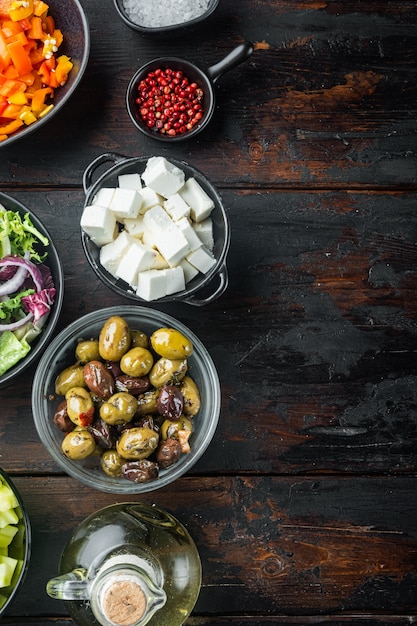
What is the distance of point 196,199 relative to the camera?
4.85 feet

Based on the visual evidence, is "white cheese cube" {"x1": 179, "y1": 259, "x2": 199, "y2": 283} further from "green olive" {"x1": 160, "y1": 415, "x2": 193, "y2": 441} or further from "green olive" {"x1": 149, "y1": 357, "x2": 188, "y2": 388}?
"green olive" {"x1": 160, "y1": 415, "x2": 193, "y2": 441}

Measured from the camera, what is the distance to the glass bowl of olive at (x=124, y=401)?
1.38 metres

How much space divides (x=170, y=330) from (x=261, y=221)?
0.36 meters

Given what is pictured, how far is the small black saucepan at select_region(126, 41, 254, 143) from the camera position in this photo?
5.06 feet

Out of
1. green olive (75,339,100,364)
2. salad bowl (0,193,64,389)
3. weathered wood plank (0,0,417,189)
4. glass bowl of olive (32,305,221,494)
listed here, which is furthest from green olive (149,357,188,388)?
weathered wood plank (0,0,417,189)

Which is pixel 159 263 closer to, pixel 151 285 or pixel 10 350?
pixel 151 285

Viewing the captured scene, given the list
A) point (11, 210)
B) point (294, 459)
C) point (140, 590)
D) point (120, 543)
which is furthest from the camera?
point (294, 459)

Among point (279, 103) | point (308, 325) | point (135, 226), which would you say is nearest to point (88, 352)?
point (135, 226)

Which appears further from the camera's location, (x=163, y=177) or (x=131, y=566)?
(x=163, y=177)

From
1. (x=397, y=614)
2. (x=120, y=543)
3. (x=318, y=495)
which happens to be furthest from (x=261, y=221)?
(x=397, y=614)

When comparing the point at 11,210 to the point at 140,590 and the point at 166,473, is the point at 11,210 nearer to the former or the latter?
the point at 166,473

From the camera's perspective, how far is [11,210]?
147cm

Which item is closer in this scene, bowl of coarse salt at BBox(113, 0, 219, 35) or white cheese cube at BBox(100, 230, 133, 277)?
white cheese cube at BBox(100, 230, 133, 277)

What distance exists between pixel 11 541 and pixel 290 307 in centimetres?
76
